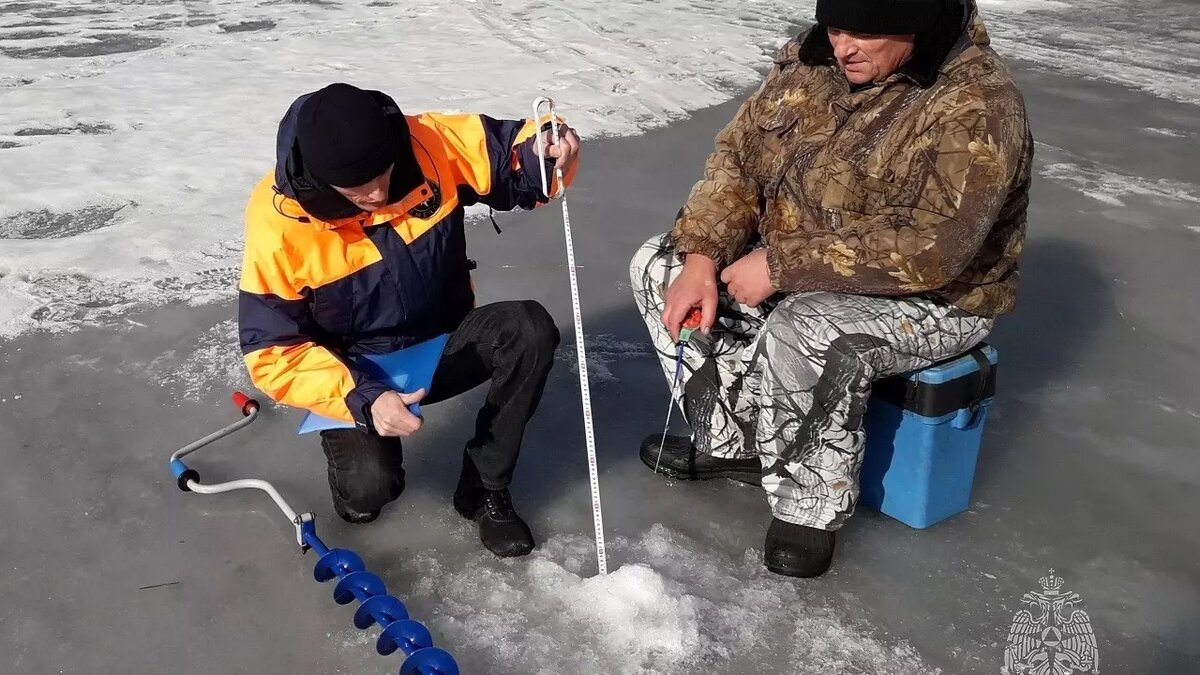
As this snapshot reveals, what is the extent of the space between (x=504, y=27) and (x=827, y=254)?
6.49m

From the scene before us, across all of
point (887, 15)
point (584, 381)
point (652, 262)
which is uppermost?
point (887, 15)

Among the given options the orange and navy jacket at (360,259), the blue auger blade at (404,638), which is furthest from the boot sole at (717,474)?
the blue auger blade at (404,638)

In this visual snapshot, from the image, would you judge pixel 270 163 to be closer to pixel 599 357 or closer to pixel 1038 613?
pixel 599 357

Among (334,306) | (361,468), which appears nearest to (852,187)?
(334,306)

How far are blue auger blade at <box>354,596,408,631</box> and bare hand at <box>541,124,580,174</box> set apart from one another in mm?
1114

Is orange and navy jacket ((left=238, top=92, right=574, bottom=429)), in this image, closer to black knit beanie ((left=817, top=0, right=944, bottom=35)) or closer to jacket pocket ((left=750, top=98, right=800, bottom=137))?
jacket pocket ((left=750, top=98, right=800, bottom=137))

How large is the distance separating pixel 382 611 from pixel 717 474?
3.51 ft

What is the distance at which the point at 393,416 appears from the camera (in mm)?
2266

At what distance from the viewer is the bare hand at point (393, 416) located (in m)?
2.26

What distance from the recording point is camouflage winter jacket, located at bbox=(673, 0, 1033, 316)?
2.29 m

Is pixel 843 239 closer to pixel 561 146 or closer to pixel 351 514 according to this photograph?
pixel 561 146

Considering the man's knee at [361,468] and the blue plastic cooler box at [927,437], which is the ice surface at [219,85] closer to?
the man's knee at [361,468]

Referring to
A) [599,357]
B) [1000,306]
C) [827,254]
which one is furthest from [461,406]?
[1000,306]

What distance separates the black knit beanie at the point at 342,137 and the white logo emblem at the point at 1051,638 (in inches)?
67.2
